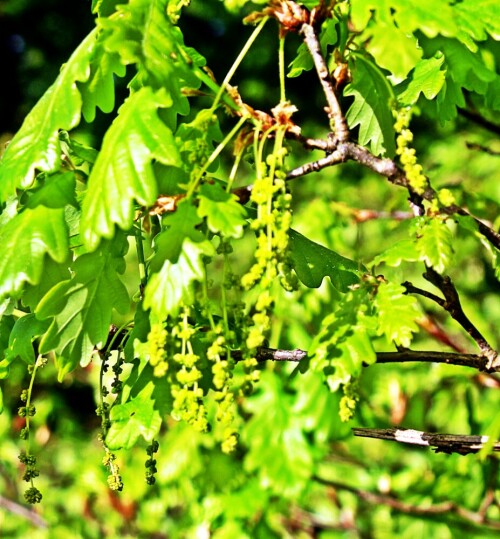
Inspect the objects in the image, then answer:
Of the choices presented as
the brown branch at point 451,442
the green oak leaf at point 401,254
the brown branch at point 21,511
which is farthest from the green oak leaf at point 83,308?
the brown branch at point 21,511

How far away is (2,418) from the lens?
14.6ft

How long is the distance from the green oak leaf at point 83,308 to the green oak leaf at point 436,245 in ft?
1.48

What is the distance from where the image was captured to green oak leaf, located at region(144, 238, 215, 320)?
1129 millimetres

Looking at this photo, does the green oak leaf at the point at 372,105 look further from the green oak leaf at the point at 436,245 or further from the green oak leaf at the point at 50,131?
the green oak leaf at the point at 50,131

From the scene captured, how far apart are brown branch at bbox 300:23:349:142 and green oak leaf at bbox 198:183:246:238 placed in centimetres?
20

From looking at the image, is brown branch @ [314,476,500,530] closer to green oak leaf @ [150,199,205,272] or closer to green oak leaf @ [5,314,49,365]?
green oak leaf @ [5,314,49,365]

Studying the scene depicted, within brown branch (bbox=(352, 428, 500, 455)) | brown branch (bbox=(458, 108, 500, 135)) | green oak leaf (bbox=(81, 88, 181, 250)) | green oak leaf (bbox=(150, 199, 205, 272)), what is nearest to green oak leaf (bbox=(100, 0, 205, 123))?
green oak leaf (bbox=(81, 88, 181, 250))

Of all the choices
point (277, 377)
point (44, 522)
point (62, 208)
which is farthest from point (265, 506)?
point (62, 208)

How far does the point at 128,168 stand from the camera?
43.6 inches

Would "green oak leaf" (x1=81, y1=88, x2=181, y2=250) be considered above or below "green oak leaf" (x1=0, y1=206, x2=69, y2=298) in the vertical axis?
above

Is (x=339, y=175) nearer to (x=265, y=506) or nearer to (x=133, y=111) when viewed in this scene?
(x=265, y=506)

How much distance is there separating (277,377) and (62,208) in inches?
60.1

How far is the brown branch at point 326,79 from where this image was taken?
1.24m

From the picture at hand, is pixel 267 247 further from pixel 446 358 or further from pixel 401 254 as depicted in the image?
pixel 446 358
